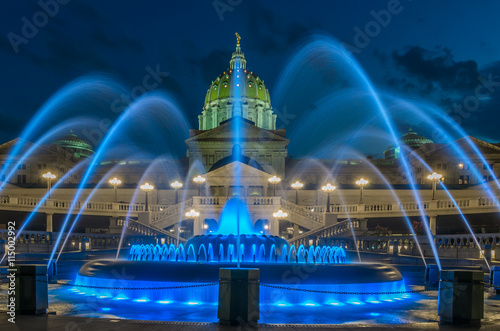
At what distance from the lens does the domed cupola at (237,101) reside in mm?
128625

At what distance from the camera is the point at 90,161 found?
106 m

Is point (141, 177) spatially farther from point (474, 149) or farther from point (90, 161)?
point (474, 149)

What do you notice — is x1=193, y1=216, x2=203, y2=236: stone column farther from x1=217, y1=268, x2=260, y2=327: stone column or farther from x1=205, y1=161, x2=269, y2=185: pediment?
x1=217, y1=268, x2=260, y2=327: stone column

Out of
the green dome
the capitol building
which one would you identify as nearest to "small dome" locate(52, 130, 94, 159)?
the capitol building

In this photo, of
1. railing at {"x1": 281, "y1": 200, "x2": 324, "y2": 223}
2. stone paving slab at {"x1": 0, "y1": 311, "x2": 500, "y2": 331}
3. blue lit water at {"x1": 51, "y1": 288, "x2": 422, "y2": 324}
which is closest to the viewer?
stone paving slab at {"x1": 0, "y1": 311, "x2": 500, "y2": 331}

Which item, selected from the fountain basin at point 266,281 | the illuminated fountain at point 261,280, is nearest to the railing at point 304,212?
the illuminated fountain at point 261,280

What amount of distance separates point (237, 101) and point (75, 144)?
41332mm

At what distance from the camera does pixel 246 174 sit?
70.3 metres

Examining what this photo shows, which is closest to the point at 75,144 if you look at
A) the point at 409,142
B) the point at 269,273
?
the point at 409,142

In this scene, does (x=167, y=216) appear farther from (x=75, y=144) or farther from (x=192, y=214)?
(x=75, y=144)

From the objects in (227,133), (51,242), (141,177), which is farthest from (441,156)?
(51,242)

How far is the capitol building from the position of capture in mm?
53531

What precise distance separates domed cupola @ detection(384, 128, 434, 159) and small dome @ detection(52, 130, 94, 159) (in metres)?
75.0

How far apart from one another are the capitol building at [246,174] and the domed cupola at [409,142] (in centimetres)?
29
